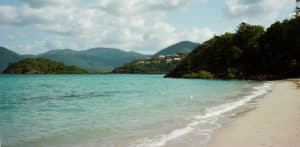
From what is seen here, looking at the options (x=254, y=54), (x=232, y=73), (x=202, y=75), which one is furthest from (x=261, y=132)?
(x=202, y=75)

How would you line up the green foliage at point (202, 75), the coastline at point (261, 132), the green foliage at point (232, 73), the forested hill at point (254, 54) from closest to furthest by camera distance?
the coastline at point (261, 132), the forested hill at point (254, 54), the green foliage at point (232, 73), the green foliage at point (202, 75)

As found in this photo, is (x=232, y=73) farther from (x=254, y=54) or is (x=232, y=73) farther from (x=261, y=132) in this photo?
(x=261, y=132)

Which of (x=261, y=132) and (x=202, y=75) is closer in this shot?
(x=261, y=132)

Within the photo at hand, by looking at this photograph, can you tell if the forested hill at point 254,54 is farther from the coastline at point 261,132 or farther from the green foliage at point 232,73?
the coastline at point 261,132

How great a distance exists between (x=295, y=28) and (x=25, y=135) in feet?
315

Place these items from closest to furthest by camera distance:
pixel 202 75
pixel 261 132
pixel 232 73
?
pixel 261 132 < pixel 232 73 < pixel 202 75

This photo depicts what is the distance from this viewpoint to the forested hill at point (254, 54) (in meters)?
97.6

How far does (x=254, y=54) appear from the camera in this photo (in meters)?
111

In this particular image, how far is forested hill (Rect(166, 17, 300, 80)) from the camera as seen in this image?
320 feet

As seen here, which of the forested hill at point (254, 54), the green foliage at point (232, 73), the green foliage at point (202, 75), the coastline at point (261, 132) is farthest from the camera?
the green foliage at point (202, 75)

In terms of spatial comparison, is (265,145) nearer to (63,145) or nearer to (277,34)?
(63,145)

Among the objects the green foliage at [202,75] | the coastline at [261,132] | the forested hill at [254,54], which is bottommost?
the coastline at [261,132]

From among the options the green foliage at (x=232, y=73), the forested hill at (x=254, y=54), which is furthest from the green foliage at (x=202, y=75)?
the green foliage at (x=232, y=73)

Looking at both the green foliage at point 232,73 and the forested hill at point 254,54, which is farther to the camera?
the green foliage at point 232,73
